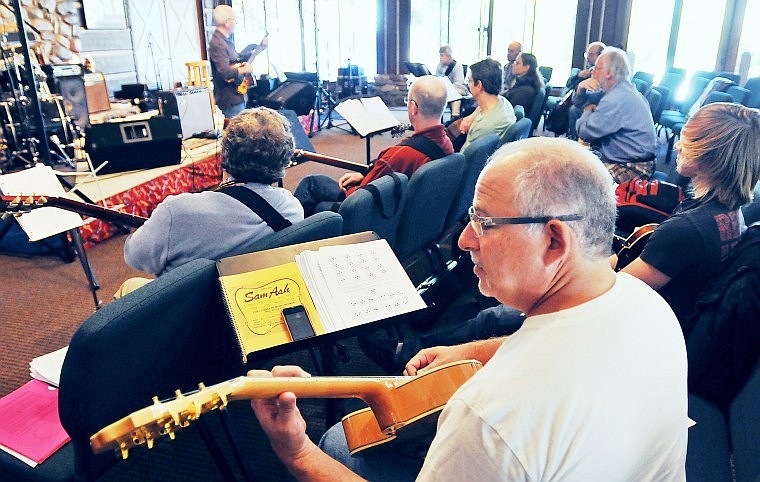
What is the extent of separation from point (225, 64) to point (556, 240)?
5303 mm

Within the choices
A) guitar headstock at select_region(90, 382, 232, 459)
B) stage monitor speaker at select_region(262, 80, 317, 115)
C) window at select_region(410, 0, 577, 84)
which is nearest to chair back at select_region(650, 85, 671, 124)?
window at select_region(410, 0, 577, 84)

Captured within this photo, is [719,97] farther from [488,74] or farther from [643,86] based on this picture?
[488,74]

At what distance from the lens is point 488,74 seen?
13.0ft

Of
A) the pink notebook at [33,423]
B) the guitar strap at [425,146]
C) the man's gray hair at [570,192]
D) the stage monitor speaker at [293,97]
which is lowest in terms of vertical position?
the pink notebook at [33,423]

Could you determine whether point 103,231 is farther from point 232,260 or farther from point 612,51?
point 612,51

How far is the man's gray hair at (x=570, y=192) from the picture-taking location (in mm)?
873

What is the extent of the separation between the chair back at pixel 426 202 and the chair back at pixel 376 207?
0.19 feet

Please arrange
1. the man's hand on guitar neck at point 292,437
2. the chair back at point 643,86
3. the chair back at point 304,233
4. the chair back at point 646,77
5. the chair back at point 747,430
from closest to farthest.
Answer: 1. the man's hand on guitar neck at point 292,437
2. the chair back at point 747,430
3. the chair back at point 304,233
4. the chair back at point 643,86
5. the chair back at point 646,77

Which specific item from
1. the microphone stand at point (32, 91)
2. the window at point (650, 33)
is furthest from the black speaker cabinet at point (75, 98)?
the window at point (650, 33)

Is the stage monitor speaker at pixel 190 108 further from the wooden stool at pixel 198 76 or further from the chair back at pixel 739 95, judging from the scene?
the chair back at pixel 739 95

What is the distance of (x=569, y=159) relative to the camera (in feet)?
2.91

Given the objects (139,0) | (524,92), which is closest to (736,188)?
(524,92)

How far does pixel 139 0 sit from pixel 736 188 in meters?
7.50

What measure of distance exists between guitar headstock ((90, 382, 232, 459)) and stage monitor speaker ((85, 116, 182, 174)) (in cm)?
309
